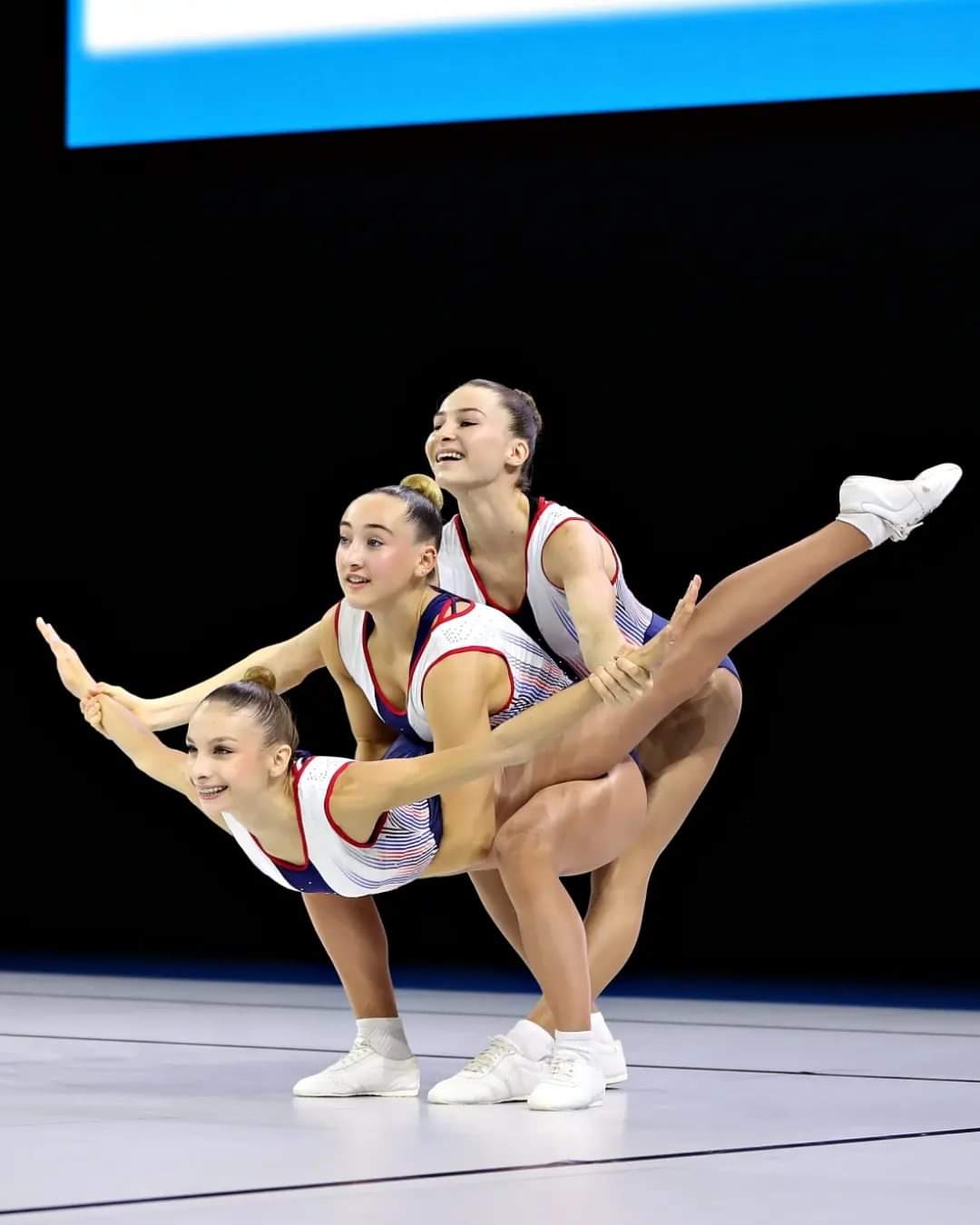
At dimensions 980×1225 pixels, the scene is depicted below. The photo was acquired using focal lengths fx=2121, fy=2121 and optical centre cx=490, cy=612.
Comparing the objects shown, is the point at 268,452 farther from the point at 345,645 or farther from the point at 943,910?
the point at 345,645

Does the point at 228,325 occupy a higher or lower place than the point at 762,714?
higher

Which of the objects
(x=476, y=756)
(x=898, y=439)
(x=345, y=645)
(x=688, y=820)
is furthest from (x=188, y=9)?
(x=476, y=756)

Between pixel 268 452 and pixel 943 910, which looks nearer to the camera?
pixel 943 910

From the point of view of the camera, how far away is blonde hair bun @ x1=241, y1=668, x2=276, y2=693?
116 inches

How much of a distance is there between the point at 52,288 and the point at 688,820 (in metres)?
2.28

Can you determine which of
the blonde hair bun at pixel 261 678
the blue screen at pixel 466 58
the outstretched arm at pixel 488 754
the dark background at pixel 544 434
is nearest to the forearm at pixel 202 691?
the blonde hair bun at pixel 261 678

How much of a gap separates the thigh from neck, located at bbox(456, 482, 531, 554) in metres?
0.39

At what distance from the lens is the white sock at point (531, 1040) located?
2895 millimetres

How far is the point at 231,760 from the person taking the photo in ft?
8.95

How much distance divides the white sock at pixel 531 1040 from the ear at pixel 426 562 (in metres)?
0.63

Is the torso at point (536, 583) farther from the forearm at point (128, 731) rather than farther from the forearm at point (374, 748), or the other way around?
the forearm at point (128, 731)

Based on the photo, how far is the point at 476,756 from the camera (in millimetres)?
2674

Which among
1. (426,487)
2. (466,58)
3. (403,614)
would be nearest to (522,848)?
(403,614)

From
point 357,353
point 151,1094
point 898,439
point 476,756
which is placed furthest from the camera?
point 357,353
